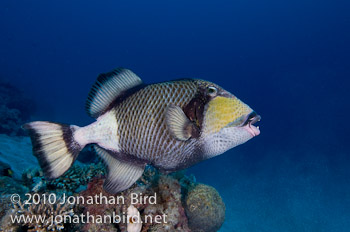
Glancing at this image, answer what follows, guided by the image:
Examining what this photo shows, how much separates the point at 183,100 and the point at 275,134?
2683 centimetres

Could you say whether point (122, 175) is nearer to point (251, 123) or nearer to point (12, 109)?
point (251, 123)

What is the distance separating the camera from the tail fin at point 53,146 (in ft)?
5.25

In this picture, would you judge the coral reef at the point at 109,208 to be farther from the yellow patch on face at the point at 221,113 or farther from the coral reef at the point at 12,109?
the coral reef at the point at 12,109

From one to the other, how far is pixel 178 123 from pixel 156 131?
208 millimetres

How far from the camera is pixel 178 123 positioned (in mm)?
1536

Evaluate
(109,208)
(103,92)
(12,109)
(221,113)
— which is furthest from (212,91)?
(12,109)

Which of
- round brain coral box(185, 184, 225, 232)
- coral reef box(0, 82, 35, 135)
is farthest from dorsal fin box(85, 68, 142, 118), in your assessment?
coral reef box(0, 82, 35, 135)

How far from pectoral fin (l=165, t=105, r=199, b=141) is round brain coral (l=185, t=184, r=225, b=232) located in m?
2.46

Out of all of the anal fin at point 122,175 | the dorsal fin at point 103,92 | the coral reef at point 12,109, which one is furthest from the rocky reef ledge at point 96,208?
the coral reef at point 12,109

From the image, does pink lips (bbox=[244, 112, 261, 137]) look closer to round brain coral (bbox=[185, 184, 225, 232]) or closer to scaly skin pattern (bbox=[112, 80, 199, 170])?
scaly skin pattern (bbox=[112, 80, 199, 170])

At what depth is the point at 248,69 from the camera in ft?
215

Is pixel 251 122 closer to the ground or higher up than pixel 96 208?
higher up

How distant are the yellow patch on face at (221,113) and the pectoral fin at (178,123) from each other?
0.16 metres

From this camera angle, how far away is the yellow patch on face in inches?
63.6
